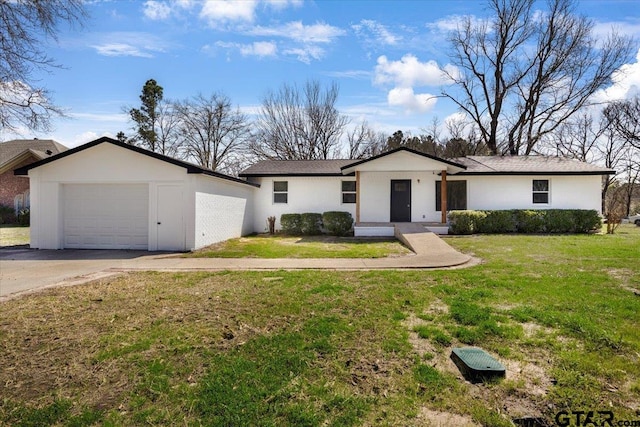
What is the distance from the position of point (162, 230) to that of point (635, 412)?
11.8 meters

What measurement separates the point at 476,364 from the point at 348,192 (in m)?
14.5

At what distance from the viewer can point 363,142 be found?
1366 inches

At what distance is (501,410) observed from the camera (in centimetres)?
259

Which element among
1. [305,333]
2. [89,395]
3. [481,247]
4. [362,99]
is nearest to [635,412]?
[305,333]

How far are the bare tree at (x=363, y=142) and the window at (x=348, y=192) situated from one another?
17.1 m

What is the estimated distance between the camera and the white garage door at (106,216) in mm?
11742

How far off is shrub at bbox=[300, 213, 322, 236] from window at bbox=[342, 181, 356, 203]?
1875 millimetres

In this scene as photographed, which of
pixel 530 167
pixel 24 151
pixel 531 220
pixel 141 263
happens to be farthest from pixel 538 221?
pixel 24 151

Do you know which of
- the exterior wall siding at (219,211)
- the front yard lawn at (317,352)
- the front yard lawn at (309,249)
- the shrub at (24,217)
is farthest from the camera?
the shrub at (24,217)

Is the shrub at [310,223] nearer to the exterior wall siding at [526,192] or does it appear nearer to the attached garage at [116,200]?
the attached garage at [116,200]

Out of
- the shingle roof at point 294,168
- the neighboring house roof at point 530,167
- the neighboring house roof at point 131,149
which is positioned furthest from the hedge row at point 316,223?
the neighboring house roof at point 530,167

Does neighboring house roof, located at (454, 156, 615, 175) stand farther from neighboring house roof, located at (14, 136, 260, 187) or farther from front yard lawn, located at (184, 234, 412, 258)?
neighboring house roof, located at (14, 136, 260, 187)

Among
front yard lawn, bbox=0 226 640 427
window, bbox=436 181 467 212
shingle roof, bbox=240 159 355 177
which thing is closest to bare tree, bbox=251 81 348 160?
shingle roof, bbox=240 159 355 177

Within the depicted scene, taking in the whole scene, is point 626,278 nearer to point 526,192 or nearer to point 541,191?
point 526,192
